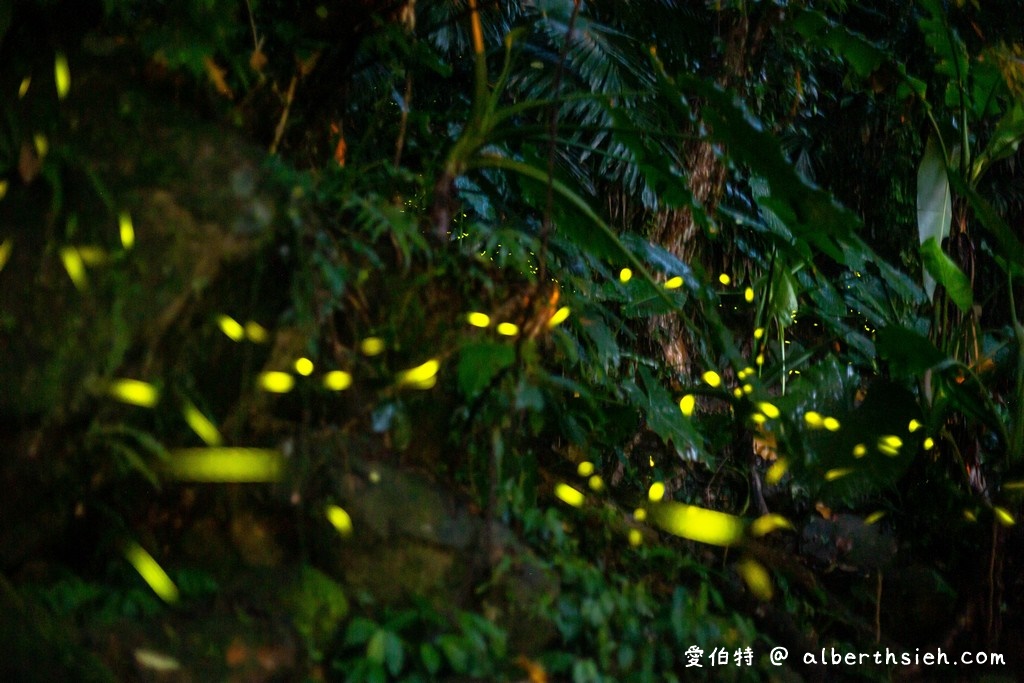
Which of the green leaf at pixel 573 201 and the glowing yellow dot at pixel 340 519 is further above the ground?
the green leaf at pixel 573 201

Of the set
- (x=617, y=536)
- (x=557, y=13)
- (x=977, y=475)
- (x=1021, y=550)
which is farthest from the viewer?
(x=557, y=13)

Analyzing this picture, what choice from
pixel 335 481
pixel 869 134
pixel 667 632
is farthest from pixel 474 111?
pixel 869 134

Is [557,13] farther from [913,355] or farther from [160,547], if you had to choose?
[160,547]

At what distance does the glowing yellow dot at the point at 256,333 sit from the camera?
6.38ft

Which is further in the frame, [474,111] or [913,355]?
[913,355]

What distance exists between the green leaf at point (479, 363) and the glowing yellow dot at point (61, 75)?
1113 millimetres

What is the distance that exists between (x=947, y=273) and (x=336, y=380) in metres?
2.39

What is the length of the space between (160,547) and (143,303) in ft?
1.75

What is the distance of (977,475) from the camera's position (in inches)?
131

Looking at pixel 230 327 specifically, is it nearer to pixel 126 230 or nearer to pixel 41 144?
pixel 126 230

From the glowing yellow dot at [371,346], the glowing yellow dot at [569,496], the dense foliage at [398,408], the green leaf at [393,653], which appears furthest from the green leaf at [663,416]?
the green leaf at [393,653]

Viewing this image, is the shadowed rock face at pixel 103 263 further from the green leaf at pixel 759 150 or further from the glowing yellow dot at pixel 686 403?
the glowing yellow dot at pixel 686 403

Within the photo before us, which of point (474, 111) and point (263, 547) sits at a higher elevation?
point (474, 111)

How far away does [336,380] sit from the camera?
2035 mm
